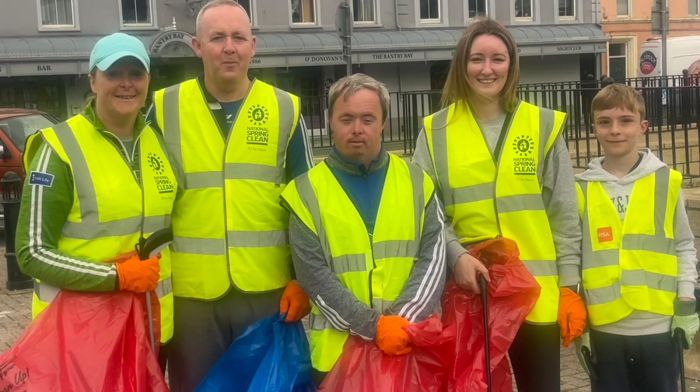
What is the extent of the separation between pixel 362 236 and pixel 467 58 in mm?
852

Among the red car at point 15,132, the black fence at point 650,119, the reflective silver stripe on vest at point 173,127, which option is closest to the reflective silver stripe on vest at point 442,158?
the reflective silver stripe on vest at point 173,127

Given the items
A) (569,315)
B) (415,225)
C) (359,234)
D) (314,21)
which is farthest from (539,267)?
(314,21)

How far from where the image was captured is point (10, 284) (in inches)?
358

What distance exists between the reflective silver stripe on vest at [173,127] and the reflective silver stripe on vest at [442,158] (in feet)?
3.32

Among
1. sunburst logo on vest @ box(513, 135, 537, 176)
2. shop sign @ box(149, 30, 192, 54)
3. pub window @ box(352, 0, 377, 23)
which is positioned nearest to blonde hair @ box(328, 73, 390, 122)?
sunburst logo on vest @ box(513, 135, 537, 176)

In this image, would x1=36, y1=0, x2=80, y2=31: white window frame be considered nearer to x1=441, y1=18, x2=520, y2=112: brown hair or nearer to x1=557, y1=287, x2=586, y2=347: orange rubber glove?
x1=441, y1=18, x2=520, y2=112: brown hair

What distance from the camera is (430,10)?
28609 millimetres

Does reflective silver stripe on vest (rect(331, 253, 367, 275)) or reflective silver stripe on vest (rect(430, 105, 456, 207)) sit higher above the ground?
reflective silver stripe on vest (rect(430, 105, 456, 207))

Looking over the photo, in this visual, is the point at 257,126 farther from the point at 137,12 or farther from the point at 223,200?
the point at 137,12

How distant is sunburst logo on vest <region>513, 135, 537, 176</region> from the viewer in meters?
3.56

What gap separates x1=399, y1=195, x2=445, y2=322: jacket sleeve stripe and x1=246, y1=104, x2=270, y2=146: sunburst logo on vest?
735 mm

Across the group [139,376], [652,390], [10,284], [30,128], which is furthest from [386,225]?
[30,128]

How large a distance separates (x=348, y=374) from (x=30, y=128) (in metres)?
10.5

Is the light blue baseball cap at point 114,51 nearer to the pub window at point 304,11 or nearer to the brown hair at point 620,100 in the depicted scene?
the brown hair at point 620,100
